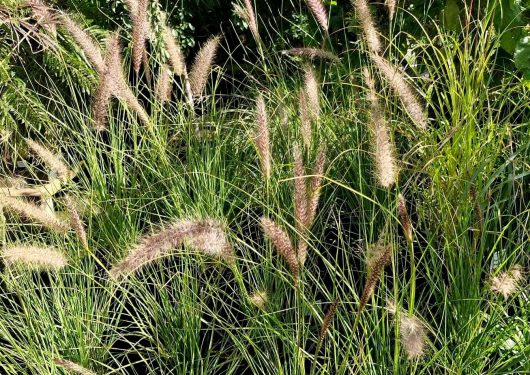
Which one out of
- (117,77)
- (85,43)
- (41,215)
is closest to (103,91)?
(117,77)

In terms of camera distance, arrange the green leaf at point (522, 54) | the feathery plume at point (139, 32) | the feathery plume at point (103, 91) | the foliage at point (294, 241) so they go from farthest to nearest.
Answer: the green leaf at point (522, 54) < the feathery plume at point (139, 32) < the feathery plume at point (103, 91) < the foliage at point (294, 241)

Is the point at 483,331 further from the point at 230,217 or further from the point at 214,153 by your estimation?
the point at 214,153

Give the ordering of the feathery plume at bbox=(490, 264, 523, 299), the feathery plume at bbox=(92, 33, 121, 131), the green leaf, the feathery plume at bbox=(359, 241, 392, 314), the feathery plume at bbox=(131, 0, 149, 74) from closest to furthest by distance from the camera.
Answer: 1. the feathery plume at bbox=(359, 241, 392, 314)
2. the feathery plume at bbox=(490, 264, 523, 299)
3. the feathery plume at bbox=(92, 33, 121, 131)
4. the feathery plume at bbox=(131, 0, 149, 74)
5. the green leaf

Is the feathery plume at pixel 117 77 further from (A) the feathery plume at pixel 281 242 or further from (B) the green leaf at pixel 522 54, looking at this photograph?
(B) the green leaf at pixel 522 54

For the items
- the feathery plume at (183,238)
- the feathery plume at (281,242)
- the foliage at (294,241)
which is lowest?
the foliage at (294,241)

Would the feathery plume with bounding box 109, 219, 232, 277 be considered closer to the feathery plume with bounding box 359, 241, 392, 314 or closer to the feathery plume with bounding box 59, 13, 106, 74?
the feathery plume with bounding box 359, 241, 392, 314

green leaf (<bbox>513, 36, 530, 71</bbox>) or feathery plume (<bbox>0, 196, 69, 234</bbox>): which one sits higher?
feathery plume (<bbox>0, 196, 69, 234</bbox>)

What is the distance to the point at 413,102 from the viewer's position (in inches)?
88.0

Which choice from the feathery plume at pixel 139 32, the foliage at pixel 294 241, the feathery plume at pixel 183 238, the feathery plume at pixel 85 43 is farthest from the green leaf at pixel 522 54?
the feathery plume at pixel 183 238

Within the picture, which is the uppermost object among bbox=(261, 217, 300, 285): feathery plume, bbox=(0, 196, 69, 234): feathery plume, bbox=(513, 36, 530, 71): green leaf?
bbox=(261, 217, 300, 285): feathery plume

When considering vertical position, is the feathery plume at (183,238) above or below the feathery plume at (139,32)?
below

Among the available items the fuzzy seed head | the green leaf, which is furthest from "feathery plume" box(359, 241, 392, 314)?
the green leaf

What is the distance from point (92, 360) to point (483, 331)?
3.40 feet

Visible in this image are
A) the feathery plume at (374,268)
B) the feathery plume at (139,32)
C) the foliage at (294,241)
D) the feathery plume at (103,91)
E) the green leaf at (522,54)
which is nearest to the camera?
the feathery plume at (374,268)
